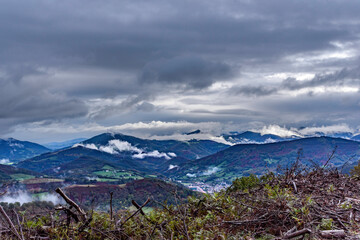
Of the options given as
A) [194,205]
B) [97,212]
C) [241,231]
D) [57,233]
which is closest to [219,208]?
[194,205]

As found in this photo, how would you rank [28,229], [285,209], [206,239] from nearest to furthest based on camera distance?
[206,239] → [285,209] → [28,229]

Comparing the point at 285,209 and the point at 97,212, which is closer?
the point at 285,209

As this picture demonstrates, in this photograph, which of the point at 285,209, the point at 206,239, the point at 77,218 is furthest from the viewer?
the point at 77,218

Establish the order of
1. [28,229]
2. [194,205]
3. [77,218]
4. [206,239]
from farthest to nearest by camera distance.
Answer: [194,205], [77,218], [28,229], [206,239]

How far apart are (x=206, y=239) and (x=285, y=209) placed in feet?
6.13

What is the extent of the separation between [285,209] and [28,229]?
18.9 feet

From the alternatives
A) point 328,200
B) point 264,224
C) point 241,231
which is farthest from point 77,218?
point 328,200

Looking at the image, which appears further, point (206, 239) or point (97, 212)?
point (97, 212)

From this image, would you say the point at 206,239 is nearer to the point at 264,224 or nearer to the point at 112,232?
the point at 264,224

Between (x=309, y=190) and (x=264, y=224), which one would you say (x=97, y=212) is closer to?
(x=264, y=224)

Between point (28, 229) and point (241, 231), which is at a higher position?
point (28, 229)

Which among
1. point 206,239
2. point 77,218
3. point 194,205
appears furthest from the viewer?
point 194,205

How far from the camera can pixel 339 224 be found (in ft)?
18.8

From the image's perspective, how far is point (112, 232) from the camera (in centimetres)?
664
